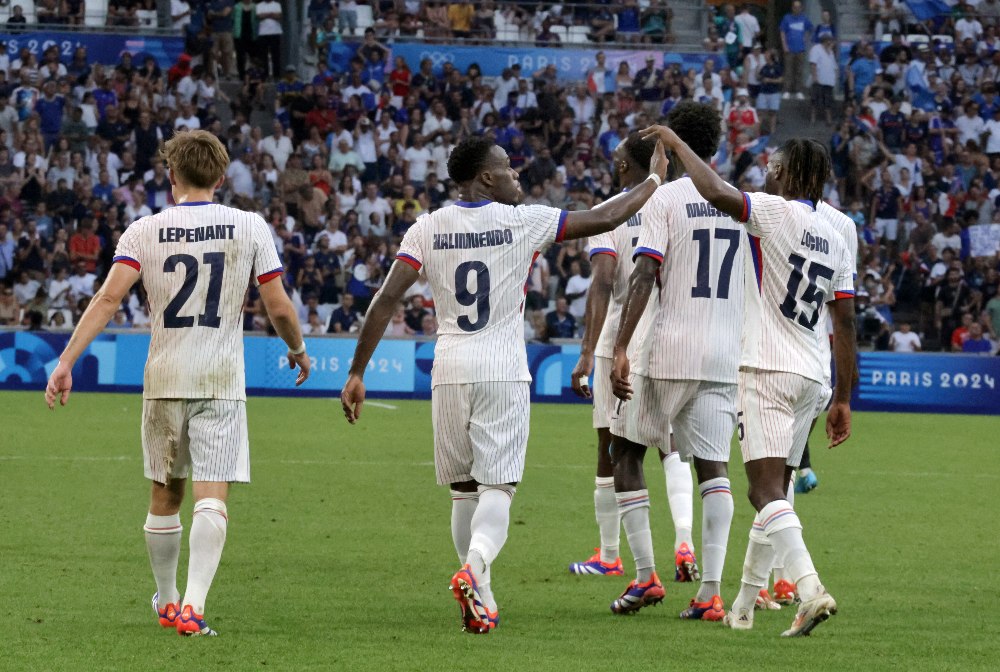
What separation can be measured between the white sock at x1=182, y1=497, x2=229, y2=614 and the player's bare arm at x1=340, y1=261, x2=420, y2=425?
0.74 m

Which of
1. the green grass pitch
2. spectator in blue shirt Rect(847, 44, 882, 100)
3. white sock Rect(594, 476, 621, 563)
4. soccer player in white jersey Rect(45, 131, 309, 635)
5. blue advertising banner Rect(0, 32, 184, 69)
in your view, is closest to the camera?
the green grass pitch

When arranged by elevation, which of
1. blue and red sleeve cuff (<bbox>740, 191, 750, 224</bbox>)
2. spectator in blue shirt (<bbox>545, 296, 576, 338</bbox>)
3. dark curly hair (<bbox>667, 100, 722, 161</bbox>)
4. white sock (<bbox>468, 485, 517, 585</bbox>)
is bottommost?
spectator in blue shirt (<bbox>545, 296, 576, 338</bbox>)

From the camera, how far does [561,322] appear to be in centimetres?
2202

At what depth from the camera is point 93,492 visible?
1133cm

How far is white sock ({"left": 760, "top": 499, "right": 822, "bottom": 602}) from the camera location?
6098 millimetres

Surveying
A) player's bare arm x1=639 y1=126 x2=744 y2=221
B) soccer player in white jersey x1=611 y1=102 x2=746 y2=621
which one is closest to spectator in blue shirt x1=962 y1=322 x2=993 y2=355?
soccer player in white jersey x1=611 y1=102 x2=746 y2=621

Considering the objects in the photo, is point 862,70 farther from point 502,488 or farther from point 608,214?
point 502,488

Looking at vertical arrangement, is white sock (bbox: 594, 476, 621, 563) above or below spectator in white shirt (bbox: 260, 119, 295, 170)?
below

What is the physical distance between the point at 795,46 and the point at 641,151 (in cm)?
2327

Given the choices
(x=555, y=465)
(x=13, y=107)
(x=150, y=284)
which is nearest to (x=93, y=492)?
(x=555, y=465)

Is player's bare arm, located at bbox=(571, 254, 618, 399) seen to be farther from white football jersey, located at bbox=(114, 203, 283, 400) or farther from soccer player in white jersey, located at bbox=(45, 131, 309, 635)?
white football jersey, located at bbox=(114, 203, 283, 400)

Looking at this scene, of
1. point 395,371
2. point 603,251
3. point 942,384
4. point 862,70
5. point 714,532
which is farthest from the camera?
point 862,70

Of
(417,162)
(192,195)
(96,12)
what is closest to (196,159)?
(192,195)

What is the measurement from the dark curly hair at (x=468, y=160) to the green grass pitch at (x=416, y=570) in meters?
2.03
